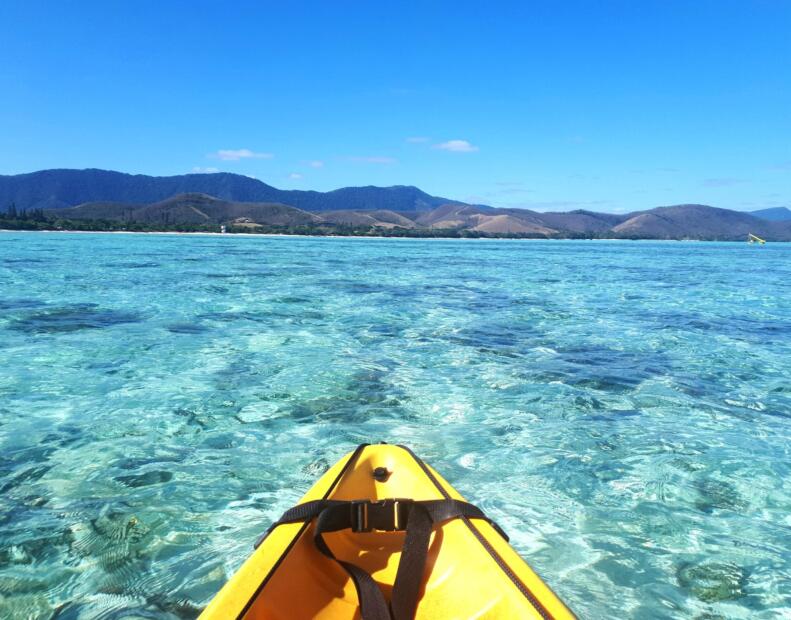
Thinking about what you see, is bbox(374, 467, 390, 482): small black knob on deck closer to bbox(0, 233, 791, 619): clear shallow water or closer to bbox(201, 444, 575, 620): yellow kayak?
bbox(201, 444, 575, 620): yellow kayak

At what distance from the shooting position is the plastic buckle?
2775mm

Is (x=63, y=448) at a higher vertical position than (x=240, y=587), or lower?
lower

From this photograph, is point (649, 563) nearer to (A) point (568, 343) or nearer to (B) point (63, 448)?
(B) point (63, 448)

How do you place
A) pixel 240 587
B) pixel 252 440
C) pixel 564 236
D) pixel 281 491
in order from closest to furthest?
1. pixel 240 587
2. pixel 281 491
3. pixel 252 440
4. pixel 564 236

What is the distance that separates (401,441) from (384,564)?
11.2ft

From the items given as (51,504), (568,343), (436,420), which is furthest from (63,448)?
(568,343)

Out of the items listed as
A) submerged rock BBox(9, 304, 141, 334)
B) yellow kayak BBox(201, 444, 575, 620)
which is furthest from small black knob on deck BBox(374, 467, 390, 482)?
submerged rock BBox(9, 304, 141, 334)

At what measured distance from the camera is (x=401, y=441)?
615 centimetres

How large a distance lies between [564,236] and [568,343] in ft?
626

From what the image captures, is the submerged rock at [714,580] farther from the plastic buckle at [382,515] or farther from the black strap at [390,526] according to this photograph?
the plastic buckle at [382,515]

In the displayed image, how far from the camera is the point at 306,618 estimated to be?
2250mm

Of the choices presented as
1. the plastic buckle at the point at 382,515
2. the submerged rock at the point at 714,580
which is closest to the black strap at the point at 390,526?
the plastic buckle at the point at 382,515

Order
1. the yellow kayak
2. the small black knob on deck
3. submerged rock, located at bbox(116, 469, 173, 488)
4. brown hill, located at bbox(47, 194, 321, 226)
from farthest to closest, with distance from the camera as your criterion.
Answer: brown hill, located at bbox(47, 194, 321, 226), submerged rock, located at bbox(116, 469, 173, 488), the small black knob on deck, the yellow kayak

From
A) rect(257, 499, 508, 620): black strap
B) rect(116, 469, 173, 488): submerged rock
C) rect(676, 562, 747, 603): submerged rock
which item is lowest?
rect(116, 469, 173, 488): submerged rock
